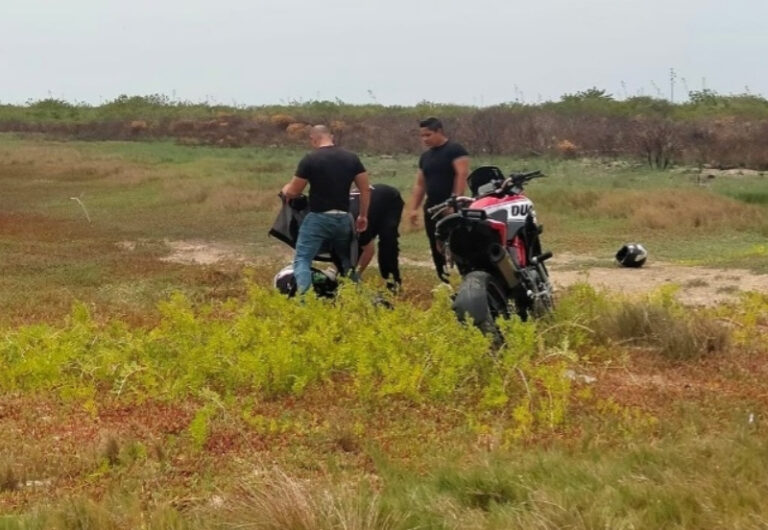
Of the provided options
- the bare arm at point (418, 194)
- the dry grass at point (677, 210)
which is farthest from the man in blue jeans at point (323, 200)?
the dry grass at point (677, 210)

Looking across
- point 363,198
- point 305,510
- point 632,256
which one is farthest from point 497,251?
point 632,256

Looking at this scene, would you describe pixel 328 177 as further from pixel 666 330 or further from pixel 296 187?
pixel 666 330

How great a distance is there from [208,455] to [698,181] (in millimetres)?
19961

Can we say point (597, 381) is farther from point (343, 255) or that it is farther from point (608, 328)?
point (343, 255)

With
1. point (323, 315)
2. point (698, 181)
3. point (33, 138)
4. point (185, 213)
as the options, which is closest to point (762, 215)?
point (698, 181)

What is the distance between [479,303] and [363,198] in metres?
2.50

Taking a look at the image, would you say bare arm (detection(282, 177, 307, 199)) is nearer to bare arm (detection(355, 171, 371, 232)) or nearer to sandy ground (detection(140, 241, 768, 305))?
bare arm (detection(355, 171, 371, 232))

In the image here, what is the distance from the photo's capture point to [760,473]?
374 cm

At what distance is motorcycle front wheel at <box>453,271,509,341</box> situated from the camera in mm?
6258

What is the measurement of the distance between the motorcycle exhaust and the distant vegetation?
21882 millimetres

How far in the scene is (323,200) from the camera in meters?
8.27

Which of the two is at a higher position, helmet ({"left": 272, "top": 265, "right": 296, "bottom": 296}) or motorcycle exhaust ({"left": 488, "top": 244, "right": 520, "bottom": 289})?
motorcycle exhaust ({"left": 488, "top": 244, "right": 520, "bottom": 289})

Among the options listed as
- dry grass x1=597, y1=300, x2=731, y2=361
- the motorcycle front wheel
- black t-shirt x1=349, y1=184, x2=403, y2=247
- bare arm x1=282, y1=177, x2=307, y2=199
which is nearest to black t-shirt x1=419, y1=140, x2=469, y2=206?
black t-shirt x1=349, y1=184, x2=403, y2=247

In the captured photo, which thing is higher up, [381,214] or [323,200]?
[323,200]
